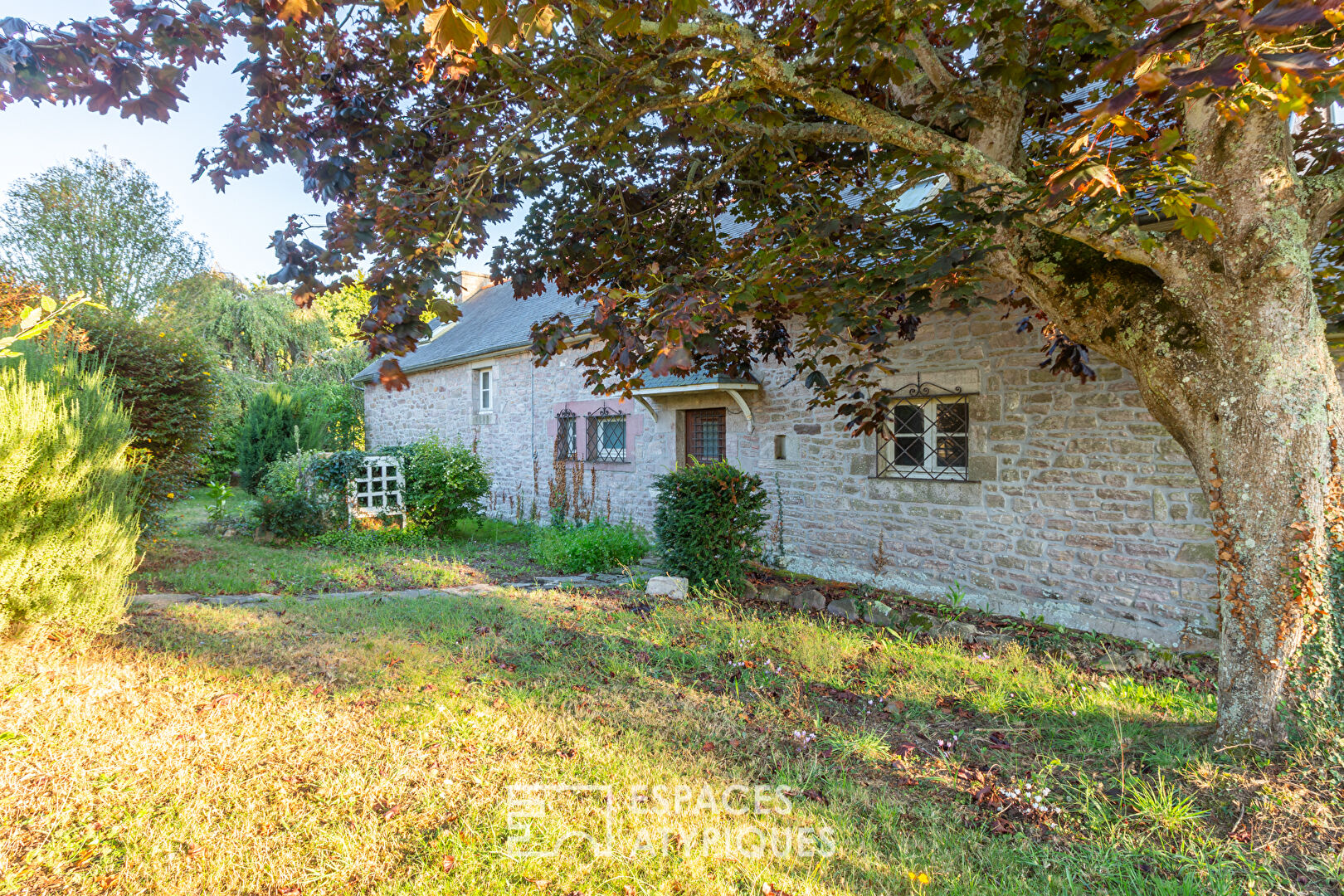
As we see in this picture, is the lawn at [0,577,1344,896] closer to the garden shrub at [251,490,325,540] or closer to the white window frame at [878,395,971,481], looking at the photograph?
the white window frame at [878,395,971,481]

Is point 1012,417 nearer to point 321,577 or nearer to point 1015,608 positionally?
point 1015,608

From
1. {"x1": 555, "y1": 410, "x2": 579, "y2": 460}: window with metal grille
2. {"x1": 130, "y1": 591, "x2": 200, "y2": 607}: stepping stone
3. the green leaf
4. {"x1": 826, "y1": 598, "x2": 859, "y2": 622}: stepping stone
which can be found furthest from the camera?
{"x1": 555, "y1": 410, "x2": 579, "y2": 460}: window with metal grille

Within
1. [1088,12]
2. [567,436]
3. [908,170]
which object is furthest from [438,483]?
[1088,12]

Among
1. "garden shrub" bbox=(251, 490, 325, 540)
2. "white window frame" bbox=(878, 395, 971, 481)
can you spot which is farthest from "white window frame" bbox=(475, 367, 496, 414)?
"white window frame" bbox=(878, 395, 971, 481)

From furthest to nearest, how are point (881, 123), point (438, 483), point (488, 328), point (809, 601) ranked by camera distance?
point (488, 328)
point (438, 483)
point (809, 601)
point (881, 123)

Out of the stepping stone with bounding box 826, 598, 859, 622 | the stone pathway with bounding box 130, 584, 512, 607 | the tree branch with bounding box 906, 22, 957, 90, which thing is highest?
the tree branch with bounding box 906, 22, 957, 90

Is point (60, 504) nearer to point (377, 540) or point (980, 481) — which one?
point (377, 540)

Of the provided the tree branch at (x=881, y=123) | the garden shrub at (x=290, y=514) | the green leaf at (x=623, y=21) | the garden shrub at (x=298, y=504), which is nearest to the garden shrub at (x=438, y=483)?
the garden shrub at (x=298, y=504)

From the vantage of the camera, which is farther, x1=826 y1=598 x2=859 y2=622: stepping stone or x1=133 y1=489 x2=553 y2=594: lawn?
x1=133 y1=489 x2=553 y2=594: lawn

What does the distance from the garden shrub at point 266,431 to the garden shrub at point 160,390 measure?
8.26 m

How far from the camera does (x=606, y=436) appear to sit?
10570mm

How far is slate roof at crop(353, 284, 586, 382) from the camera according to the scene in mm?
12195

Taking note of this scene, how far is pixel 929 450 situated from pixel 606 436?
5.52 meters

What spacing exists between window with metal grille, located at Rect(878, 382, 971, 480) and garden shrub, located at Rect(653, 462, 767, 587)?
1.39 metres
